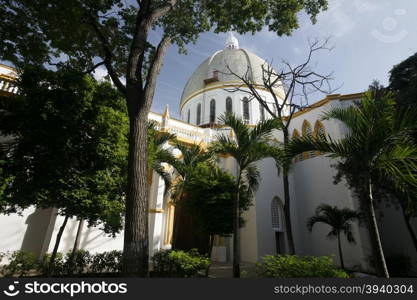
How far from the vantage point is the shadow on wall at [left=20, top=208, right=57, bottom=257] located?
1095cm

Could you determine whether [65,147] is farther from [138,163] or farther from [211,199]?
[211,199]

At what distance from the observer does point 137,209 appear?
4480mm

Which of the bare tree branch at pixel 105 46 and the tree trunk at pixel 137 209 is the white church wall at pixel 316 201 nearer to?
the tree trunk at pixel 137 209

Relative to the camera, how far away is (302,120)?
17.4 m

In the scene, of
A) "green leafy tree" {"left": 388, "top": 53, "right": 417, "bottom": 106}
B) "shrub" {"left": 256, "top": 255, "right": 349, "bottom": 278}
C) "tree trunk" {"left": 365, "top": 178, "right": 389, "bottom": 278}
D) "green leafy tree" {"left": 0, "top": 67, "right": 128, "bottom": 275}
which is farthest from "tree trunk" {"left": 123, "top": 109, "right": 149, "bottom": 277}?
"green leafy tree" {"left": 388, "top": 53, "right": 417, "bottom": 106}

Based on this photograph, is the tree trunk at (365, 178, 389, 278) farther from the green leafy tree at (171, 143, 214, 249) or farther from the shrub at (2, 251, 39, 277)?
the shrub at (2, 251, 39, 277)

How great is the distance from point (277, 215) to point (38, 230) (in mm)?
13938

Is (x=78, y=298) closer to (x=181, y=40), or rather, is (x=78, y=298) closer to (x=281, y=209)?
(x=181, y=40)

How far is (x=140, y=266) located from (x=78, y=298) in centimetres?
108

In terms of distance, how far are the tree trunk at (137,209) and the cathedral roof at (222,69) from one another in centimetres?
2384

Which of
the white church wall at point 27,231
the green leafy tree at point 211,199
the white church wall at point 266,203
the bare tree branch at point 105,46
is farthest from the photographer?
the white church wall at point 266,203

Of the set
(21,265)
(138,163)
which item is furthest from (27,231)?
(138,163)

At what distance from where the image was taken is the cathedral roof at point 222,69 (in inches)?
1112

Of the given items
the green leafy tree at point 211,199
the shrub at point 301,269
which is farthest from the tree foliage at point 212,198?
the shrub at point 301,269
